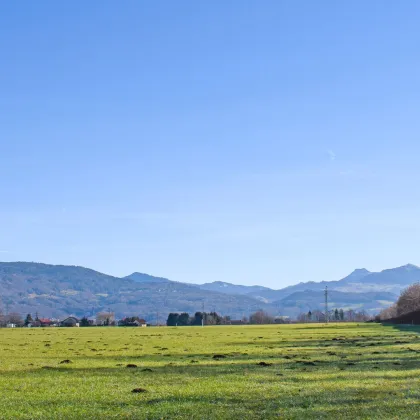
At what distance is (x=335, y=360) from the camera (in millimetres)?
38281

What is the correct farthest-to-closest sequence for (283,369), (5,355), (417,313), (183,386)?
(417,313) < (5,355) < (283,369) < (183,386)

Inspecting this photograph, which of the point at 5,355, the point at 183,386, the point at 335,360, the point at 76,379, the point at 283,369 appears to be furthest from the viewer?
the point at 5,355

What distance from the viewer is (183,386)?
26.0 m

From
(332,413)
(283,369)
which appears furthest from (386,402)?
(283,369)

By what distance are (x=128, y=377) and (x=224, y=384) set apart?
4.85 meters

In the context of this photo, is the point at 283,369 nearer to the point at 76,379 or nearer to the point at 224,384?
the point at 224,384

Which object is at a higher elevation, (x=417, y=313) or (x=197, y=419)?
(x=417, y=313)

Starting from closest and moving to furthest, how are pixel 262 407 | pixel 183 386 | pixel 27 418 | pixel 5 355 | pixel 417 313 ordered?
pixel 27 418 < pixel 262 407 < pixel 183 386 < pixel 5 355 < pixel 417 313

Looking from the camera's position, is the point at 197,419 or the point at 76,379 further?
the point at 76,379

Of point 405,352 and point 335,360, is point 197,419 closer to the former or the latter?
point 335,360

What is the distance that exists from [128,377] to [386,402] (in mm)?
11598

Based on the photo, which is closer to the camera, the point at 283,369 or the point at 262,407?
the point at 262,407

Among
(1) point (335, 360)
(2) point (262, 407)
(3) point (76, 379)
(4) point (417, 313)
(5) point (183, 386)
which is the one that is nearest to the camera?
(2) point (262, 407)

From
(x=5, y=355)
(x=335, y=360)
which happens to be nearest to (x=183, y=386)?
(x=335, y=360)
